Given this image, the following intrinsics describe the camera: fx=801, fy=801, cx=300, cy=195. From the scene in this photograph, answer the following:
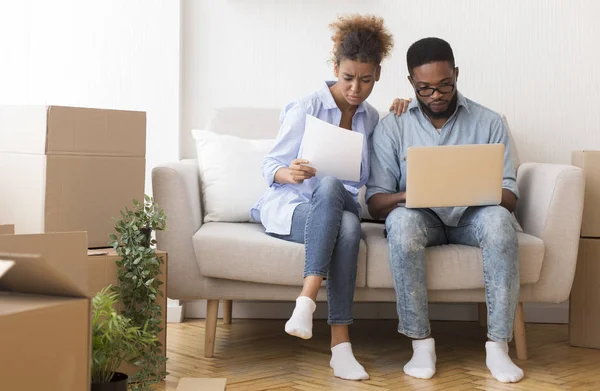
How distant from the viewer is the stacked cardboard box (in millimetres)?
2562

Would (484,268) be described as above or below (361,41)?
below

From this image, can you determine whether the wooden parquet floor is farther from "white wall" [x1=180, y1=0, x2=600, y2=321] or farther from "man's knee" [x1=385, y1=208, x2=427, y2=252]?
"man's knee" [x1=385, y1=208, x2=427, y2=252]

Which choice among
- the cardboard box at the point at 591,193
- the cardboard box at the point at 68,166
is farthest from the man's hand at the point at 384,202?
the cardboard box at the point at 68,166

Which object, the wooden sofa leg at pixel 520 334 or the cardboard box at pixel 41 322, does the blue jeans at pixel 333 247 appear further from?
the cardboard box at pixel 41 322

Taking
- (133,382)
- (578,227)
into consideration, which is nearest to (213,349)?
(133,382)

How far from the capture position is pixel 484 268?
7.31 feet

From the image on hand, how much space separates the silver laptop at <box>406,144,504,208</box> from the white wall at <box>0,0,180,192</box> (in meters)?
1.14

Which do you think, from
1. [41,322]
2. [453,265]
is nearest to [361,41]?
[453,265]

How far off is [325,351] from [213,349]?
0.36 metres

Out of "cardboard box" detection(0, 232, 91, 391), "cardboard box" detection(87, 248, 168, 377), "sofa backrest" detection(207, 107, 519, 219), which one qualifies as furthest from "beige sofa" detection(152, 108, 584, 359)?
"cardboard box" detection(0, 232, 91, 391)

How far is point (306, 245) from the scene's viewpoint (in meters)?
2.24

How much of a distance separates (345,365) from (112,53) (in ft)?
5.06

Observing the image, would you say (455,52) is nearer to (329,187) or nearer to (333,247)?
(329,187)

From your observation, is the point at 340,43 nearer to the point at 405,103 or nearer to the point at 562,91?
the point at 405,103
